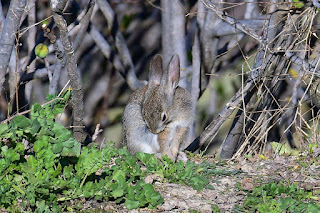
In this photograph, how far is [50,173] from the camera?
410cm

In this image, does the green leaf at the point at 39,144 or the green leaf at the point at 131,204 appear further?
the green leaf at the point at 131,204

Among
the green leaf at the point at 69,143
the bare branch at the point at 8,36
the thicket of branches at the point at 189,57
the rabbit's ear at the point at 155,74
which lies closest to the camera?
the green leaf at the point at 69,143

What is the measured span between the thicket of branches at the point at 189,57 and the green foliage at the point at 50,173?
0.94 metres

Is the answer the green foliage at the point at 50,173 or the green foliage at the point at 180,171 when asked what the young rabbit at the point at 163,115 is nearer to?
the green foliage at the point at 180,171

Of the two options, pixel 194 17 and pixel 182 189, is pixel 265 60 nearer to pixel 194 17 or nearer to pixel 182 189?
pixel 182 189

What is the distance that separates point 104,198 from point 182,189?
2.94 feet

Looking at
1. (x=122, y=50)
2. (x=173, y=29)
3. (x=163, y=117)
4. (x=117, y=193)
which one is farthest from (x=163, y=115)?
(x=122, y=50)

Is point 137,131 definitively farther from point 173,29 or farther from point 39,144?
point 173,29

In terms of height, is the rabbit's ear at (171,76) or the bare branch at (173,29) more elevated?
the bare branch at (173,29)

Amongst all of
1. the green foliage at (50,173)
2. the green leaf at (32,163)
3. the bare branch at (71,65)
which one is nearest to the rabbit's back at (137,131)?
the bare branch at (71,65)

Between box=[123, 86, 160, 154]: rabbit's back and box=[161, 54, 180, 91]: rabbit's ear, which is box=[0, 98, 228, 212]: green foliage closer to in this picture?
box=[123, 86, 160, 154]: rabbit's back

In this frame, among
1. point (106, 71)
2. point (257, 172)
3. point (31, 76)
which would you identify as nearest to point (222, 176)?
point (257, 172)

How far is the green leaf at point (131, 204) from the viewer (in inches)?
Result: 166

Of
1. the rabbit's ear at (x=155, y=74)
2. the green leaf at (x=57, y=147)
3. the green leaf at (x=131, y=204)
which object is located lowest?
the green leaf at (x=131, y=204)
